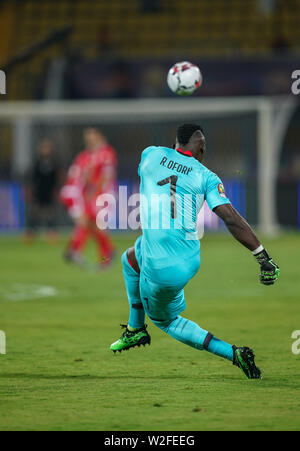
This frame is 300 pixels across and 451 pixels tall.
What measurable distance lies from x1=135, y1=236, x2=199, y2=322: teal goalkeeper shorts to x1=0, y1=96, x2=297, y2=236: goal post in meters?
14.9

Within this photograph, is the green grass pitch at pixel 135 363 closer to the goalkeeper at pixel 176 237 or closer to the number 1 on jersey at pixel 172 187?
the goalkeeper at pixel 176 237

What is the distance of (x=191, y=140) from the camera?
7.05 metres

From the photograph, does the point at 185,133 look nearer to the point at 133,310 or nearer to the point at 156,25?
the point at 133,310

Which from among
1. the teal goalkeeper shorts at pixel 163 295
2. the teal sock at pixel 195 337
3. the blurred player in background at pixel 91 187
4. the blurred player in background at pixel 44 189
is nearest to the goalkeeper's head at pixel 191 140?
the teal goalkeeper shorts at pixel 163 295

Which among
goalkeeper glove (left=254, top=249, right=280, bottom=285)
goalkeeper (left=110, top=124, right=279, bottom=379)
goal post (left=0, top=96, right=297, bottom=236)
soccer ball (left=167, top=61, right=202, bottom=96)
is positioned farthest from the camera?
goal post (left=0, top=96, right=297, bottom=236)

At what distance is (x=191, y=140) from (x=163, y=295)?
3.75ft

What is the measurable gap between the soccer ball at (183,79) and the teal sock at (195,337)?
3405 mm

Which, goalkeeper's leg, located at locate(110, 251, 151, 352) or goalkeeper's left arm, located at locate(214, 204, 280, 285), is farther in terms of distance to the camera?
goalkeeper's leg, located at locate(110, 251, 151, 352)

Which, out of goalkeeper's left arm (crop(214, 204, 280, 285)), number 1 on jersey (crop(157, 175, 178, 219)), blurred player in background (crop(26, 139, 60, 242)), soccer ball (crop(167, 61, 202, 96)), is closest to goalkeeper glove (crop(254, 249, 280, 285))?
goalkeeper's left arm (crop(214, 204, 280, 285))

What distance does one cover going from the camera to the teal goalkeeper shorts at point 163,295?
6918 millimetres

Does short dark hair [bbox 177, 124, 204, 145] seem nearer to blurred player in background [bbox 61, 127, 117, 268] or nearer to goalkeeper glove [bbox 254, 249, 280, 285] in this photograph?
goalkeeper glove [bbox 254, 249, 280, 285]

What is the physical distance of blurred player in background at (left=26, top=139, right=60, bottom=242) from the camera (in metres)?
21.9

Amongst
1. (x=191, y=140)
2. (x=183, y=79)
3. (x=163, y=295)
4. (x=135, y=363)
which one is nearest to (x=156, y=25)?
(x=183, y=79)

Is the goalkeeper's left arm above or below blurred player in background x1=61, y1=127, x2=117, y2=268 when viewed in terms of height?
above
